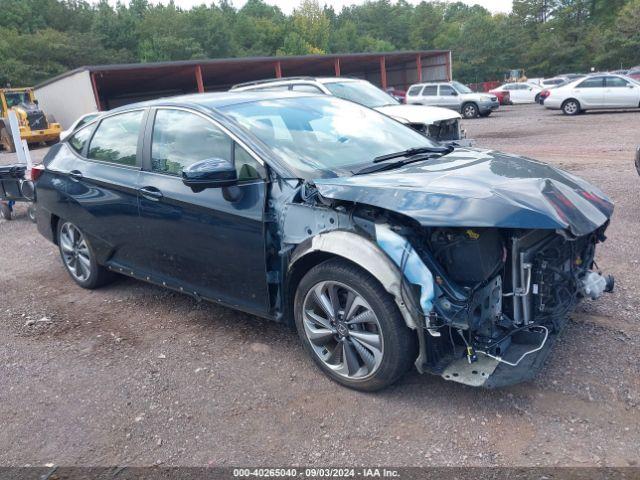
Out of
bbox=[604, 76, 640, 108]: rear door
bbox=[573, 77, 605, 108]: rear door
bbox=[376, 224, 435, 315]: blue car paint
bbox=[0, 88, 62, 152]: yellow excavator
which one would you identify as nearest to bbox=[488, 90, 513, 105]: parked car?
bbox=[573, 77, 605, 108]: rear door

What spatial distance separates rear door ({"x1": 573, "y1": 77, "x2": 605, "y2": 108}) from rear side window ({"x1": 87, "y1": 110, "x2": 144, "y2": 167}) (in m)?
20.2

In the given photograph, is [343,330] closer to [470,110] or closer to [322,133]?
[322,133]

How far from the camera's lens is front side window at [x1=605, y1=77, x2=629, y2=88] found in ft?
67.2

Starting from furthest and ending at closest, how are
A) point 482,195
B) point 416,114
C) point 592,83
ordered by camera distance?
point 592,83, point 416,114, point 482,195

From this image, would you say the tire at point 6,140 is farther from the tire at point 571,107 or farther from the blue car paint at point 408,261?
the blue car paint at point 408,261

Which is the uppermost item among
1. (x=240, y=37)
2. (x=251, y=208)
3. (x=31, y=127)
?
(x=240, y=37)

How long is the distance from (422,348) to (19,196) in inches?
300

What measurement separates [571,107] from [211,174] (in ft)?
69.8

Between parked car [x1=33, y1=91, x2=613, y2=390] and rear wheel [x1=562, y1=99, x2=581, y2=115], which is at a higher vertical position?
parked car [x1=33, y1=91, x2=613, y2=390]

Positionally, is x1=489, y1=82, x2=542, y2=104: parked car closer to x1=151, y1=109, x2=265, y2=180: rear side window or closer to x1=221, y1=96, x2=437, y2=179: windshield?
x1=221, y1=96, x2=437, y2=179: windshield

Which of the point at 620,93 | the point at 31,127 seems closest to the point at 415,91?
the point at 620,93

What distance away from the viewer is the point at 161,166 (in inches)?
169

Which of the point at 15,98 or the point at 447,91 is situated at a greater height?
the point at 15,98

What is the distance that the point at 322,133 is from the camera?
13.4 ft
